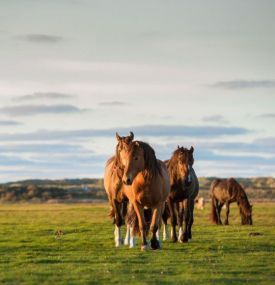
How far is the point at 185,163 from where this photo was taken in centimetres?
1953

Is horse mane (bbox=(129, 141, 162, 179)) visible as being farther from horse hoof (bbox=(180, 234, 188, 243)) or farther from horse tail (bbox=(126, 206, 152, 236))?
horse hoof (bbox=(180, 234, 188, 243))

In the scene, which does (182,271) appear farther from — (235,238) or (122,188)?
(235,238)

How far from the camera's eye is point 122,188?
18141 mm

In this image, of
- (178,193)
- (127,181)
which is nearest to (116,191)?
(127,181)

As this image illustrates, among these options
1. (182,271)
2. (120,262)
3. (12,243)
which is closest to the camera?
(182,271)

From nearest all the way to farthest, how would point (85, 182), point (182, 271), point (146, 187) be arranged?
point (182, 271), point (146, 187), point (85, 182)

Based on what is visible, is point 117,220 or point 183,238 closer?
point 117,220

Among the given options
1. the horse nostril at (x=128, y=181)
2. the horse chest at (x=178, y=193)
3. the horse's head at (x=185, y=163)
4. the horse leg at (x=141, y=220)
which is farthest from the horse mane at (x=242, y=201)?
the horse nostril at (x=128, y=181)

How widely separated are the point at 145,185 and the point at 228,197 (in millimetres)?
19350

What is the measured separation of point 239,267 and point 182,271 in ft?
4.38

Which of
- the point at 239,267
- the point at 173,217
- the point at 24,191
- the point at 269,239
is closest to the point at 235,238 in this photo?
the point at 269,239

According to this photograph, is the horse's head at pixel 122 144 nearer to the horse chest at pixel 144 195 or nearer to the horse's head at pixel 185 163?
the horse chest at pixel 144 195

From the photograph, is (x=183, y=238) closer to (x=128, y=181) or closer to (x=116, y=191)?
(x=116, y=191)

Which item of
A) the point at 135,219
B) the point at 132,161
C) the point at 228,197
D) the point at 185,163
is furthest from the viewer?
the point at 228,197
